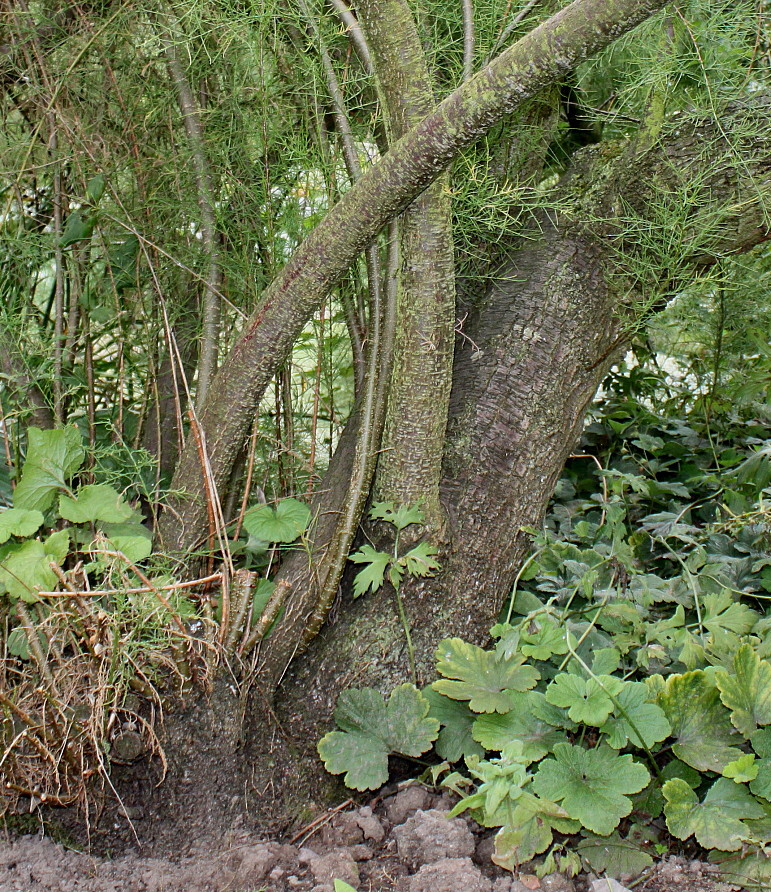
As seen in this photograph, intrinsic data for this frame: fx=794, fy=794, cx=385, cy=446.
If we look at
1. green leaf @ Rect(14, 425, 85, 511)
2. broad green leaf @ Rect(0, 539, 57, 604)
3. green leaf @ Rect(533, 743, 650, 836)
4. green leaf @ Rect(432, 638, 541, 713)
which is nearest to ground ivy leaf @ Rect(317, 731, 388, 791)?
green leaf @ Rect(432, 638, 541, 713)

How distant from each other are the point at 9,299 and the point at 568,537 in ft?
4.21

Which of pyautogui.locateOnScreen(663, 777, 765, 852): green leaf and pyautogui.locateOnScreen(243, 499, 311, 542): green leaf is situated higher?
pyautogui.locateOnScreen(243, 499, 311, 542): green leaf

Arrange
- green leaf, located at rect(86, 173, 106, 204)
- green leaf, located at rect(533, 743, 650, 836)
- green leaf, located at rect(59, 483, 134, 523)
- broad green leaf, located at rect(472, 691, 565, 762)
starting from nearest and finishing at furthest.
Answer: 1. green leaf, located at rect(533, 743, 650, 836)
2. broad green leaf, located at rect(472, 691, 565, 762)
3. green leaf, located at rect(59, 483, 134, 523)
4. green leaf, located at rect(86, 173, 106, 204)

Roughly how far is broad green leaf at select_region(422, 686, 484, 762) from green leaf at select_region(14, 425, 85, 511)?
75cm

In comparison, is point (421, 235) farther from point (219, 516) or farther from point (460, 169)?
point (219, 516)

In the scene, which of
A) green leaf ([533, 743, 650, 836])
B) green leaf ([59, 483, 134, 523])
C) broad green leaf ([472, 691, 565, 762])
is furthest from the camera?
green leaf ([59, 483, 134, 523])

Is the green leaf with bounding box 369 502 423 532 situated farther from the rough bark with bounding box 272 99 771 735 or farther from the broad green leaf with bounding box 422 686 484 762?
the broad green leaf with bounding box 422 686 484 762

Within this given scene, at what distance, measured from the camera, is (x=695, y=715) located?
1.23m

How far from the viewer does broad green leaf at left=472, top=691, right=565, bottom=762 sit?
1.23 meters

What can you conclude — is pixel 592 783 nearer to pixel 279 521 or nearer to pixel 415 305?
pixel 279 521

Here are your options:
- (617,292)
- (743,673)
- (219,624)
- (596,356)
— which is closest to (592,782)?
(743,673)

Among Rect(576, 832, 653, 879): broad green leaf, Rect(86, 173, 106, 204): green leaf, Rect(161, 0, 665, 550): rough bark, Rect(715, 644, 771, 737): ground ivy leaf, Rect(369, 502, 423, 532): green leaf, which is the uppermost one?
Rect(86, 173, 106, 204): green leaf

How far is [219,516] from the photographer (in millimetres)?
1384

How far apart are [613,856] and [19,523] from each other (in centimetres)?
105
